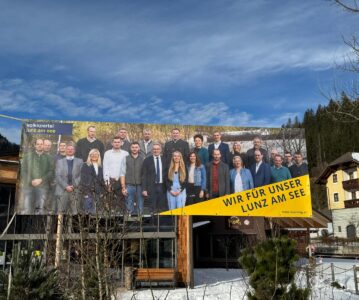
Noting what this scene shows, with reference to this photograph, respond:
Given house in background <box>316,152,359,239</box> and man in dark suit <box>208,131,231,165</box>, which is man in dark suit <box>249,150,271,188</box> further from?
house in background <box>316,152,359,239</box>

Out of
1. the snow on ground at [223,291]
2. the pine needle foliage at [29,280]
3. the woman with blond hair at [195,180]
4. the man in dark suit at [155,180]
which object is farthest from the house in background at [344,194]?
the pine needle foliage at [29,280]

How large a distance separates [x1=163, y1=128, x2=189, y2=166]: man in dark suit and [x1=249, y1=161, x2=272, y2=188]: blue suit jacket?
3.02 metres

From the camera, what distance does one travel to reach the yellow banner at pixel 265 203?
17328mm

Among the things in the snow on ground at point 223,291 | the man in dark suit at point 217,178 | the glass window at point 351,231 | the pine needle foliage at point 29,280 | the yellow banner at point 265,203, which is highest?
the man in dark suit at point 217,178

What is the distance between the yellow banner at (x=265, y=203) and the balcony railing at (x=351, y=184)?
29.3 metres

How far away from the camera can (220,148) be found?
18188 millimetres

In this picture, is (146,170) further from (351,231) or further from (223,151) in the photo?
(351,231)

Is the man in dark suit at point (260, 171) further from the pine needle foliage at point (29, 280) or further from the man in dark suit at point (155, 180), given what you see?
the pine needle foliage at point (29, 280)

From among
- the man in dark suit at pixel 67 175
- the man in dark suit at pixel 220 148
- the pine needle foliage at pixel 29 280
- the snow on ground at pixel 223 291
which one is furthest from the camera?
the man in dark suit at pixel 220 148

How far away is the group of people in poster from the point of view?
55.0ft

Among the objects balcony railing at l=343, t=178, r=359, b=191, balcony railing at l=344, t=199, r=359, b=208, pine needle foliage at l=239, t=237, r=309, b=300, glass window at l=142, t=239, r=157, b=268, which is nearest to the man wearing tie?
glass window at l=142, t=239, r=157, b=268

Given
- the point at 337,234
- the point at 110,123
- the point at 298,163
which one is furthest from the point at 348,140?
the point at 110,123

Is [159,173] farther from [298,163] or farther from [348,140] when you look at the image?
[348,140]

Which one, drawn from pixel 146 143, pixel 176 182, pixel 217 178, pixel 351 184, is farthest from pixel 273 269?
pixel 351 184
